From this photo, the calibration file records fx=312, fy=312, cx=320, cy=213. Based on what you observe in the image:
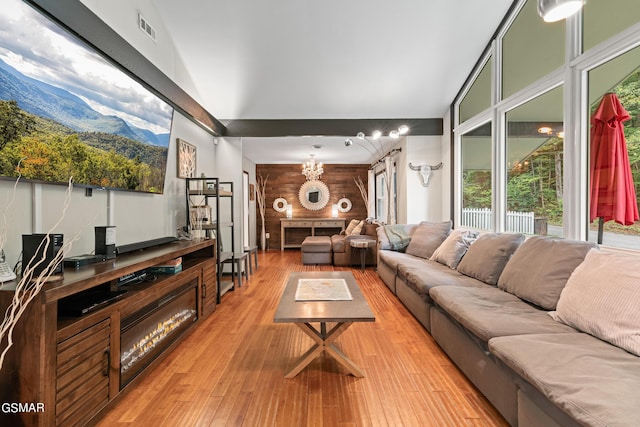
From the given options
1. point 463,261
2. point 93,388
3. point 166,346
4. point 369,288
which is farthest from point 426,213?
point 93,388

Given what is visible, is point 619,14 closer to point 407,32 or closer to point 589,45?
point 589,45

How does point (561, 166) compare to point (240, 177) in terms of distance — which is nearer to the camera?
point (561, 166)

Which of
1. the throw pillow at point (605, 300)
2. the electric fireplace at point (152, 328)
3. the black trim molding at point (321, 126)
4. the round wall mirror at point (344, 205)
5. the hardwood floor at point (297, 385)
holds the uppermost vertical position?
the black trim molding at point (321, 126)

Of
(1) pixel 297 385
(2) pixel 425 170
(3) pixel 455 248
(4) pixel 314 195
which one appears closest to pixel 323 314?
(1) pixel 297 385

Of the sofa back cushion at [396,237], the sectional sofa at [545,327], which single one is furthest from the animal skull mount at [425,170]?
the sectional sofa at [545,327]

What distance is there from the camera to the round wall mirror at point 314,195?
8680mm

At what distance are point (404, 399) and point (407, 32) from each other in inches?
139

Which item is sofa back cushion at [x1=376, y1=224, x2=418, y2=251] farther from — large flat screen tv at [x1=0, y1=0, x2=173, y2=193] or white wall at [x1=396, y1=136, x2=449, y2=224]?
large flat screen tv at [x1=0, y1=0, x2=173, y2=193]

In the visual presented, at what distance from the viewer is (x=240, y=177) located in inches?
206

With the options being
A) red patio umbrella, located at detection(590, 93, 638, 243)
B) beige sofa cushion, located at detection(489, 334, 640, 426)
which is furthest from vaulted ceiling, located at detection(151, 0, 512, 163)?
beige sofa cushion, located at detection(489, 334, 640, 426)

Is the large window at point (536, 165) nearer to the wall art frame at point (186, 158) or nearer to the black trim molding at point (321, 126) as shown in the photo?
the black trim molding at point (321, 126)

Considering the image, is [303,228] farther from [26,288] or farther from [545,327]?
[26,288]

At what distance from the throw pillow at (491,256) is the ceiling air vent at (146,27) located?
3773mm

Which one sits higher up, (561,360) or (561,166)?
(561,166)
